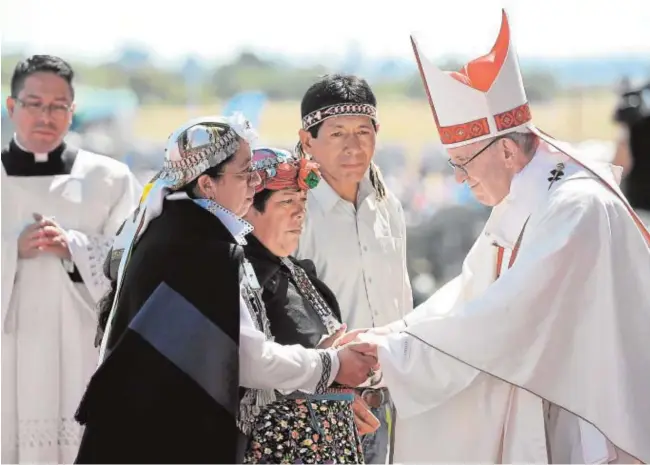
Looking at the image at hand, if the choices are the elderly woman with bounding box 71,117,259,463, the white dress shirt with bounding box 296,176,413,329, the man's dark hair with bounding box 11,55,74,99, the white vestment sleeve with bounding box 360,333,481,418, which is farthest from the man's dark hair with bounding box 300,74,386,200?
the elderly woman with bounding box 71,117,259,463

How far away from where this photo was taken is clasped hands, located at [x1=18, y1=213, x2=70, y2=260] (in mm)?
6371

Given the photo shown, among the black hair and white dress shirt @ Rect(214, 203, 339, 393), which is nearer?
white dress shirt @ Rect(214, 203, 339, 393)

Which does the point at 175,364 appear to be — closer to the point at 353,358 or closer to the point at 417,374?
the point at 353,358

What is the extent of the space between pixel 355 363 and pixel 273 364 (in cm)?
47

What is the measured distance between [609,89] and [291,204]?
6.41 meters

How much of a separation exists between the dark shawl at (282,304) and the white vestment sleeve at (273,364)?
259mm

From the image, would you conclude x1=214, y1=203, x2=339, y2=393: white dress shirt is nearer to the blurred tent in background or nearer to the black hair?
the black hair

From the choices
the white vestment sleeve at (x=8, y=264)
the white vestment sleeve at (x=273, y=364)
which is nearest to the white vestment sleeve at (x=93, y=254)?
the white vestment sleeve at (x=8, y=264)

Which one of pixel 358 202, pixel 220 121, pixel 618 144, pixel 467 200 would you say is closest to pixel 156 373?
pixel 220 121

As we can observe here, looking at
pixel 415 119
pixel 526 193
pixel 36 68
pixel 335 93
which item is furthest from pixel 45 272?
pixel 415 119

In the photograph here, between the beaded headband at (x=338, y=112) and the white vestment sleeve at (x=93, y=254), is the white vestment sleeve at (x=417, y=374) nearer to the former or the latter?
the beaded headband at (x=338, y=112)

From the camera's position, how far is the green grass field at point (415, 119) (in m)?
10.3

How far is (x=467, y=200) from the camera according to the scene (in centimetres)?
1051

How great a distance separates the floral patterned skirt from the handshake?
4.1 inches
